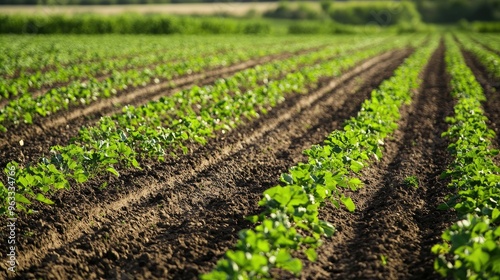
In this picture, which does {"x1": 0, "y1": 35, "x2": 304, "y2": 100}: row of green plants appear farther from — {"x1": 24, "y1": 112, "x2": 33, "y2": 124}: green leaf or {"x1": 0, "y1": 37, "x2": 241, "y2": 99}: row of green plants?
{"x1": 24, "y1": 112, "x2": 33, "y2": 124}: green leaf

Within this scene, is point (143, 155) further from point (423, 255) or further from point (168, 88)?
point (168, 88)

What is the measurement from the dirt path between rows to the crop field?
0.02m

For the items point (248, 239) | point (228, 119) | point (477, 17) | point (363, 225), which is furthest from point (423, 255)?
point (477, 17)

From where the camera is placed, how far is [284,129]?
949 centimetres

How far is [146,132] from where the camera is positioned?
287 inches

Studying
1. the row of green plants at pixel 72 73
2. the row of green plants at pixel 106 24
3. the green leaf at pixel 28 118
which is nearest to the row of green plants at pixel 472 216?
the green leaf at pixel 28 118

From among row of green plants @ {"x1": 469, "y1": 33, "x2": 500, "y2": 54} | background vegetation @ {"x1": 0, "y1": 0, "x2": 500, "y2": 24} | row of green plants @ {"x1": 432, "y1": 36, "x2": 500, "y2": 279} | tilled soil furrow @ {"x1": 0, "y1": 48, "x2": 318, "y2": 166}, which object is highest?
background vegetation @ {"x1": 0, "y1": 0, "x2": 500, "y2": 24}

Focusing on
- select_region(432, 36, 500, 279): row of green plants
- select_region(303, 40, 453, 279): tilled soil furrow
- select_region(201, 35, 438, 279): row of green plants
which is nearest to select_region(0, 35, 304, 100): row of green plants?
select_region(201, 35, 438, 279): row of green plants

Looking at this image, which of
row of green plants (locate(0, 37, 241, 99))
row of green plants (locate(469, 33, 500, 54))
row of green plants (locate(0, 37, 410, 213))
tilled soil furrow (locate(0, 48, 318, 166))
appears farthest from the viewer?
row of green plants (locate(469, 33, 500, 54))

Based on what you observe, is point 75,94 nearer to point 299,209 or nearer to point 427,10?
point 299,209

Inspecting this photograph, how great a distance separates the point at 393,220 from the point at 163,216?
2.81 metres

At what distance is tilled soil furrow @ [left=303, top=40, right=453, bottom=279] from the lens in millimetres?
4500

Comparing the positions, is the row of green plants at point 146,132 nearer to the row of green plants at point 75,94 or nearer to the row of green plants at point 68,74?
the row of green plants at point 75,94

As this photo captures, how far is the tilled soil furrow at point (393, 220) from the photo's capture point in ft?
14.8
